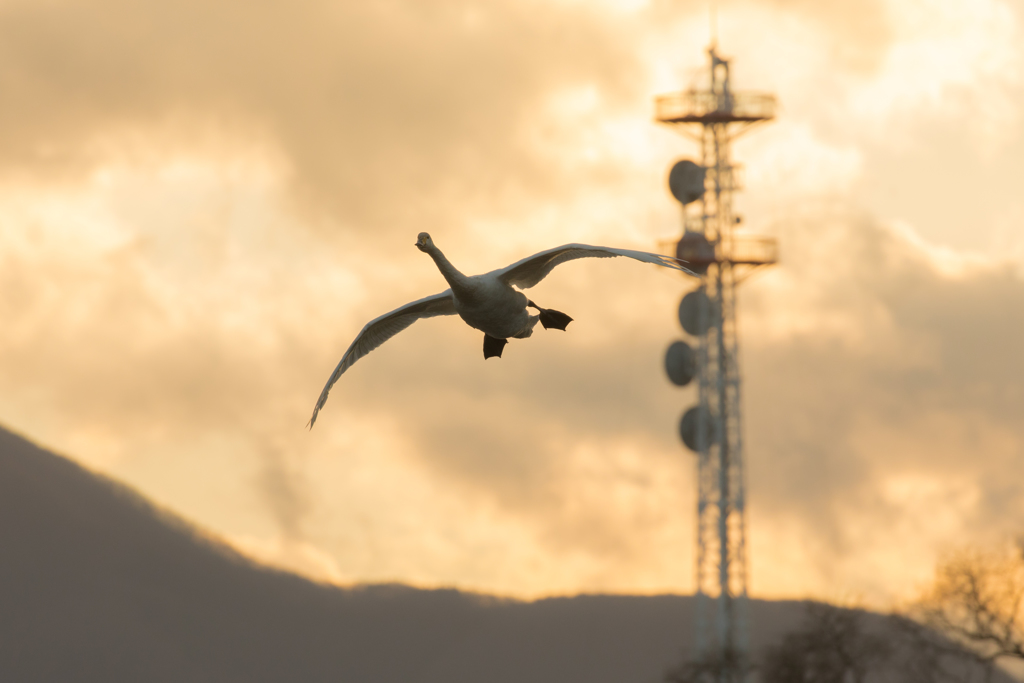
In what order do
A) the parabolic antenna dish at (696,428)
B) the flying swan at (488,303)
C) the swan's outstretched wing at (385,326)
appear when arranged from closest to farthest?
the flying swan at (488,303)
the swan's outstretched wing at (385,326)
the parabolic antenna dish at (696,428)

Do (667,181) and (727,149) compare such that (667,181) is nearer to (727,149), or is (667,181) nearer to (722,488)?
(727,149)

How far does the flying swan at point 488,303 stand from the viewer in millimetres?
15906

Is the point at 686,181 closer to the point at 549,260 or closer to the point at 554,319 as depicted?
the point at 554,319

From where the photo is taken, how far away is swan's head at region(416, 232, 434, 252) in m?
15.5

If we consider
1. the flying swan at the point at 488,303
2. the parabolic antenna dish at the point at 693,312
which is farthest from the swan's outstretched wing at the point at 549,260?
the parabolic antenna dish at the point at 693,312

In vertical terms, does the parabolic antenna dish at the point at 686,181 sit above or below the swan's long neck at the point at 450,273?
above

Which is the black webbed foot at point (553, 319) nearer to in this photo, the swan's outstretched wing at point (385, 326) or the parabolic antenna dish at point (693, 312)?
the swan's outstretched wing at point (385, 326)

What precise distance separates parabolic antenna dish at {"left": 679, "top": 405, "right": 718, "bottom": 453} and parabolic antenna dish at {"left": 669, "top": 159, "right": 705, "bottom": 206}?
8.93 metres

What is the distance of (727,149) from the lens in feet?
180

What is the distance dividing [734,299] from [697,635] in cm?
1390

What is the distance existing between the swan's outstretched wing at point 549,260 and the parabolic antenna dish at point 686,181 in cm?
3869

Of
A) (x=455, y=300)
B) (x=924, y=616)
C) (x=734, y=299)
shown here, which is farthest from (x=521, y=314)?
(x=734, y=299)

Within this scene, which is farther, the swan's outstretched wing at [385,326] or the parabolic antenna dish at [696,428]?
the parabolic antenna dish at [696,428]

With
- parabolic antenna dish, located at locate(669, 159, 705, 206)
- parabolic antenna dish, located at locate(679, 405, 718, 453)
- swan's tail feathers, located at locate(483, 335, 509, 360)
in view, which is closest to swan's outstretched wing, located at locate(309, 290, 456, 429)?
swan's tail feathers, located at locate(483, 335, 509, 360)
